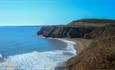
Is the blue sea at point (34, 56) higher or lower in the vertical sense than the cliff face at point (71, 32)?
lower

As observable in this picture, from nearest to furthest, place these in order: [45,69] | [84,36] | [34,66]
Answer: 1. [45,69]
2. [34,66]
3. [84,36]

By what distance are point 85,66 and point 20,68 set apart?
41.5ft

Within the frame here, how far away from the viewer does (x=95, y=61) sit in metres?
16.9

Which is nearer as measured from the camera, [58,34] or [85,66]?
[85,66]

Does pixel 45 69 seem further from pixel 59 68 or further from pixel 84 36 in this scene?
pixel 84 36

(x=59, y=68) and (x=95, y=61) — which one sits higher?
(x=95, y=61)

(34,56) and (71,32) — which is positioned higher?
(71,32)

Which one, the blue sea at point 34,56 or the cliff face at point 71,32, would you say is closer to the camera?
the blue sea at point 34,56

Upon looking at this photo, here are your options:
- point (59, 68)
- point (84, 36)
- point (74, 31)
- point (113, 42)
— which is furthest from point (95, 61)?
point (74, 31)

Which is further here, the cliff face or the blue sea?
the cliff face

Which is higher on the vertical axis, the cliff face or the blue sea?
the cliff face

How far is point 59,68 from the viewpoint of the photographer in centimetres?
2792

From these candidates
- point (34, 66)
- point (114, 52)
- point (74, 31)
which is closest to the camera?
point (114, 52)

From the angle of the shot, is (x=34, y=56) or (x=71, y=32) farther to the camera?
(x=71, y=32)
